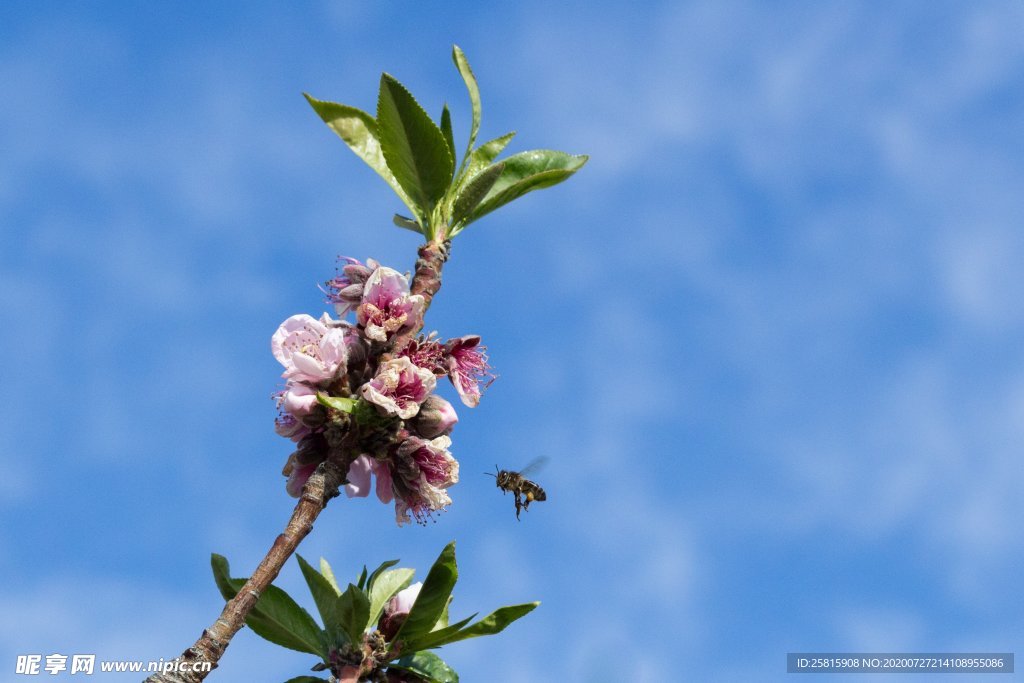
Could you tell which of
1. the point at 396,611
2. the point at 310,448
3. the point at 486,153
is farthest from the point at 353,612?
the point at 486,153

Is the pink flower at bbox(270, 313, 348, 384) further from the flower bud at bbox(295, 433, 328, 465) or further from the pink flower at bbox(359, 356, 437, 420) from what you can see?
the flower bud at bbox(295, 433, 328, 465)

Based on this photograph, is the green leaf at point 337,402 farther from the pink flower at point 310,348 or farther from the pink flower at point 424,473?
the pink flower at point 424,473

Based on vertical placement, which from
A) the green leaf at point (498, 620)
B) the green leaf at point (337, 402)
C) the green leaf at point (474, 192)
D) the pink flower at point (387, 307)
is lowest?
the green leaf at point (498, 620)

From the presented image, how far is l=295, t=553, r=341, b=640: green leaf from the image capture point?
438 centimetres

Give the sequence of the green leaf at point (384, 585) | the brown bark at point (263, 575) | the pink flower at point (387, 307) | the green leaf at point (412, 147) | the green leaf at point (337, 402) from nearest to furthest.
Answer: the brown bark at point (263, 575)
the green leaf at point (337, 402)
the pink flower at point (387, 307)
the green leaf at point (412, 147)
the green leaf at point (384, 585)

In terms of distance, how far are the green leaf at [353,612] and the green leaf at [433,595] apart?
197 millimetres

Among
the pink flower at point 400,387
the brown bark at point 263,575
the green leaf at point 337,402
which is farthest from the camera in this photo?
the pink flower at point 400,387

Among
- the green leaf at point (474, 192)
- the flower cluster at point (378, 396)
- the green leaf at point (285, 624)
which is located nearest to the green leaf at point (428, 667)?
the green leaf at point (285, 624)

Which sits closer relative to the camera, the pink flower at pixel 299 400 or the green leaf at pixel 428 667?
the pink flower at pixel 299 400

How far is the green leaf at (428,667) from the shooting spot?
181 inches

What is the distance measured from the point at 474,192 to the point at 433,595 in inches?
73.3

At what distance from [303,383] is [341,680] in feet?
4.30

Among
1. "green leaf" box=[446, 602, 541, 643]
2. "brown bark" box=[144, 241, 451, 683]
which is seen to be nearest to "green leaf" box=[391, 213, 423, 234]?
"brown bark" box=[144, 241, 451, 683]

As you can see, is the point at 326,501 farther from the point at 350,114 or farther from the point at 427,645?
the point at 350,114
